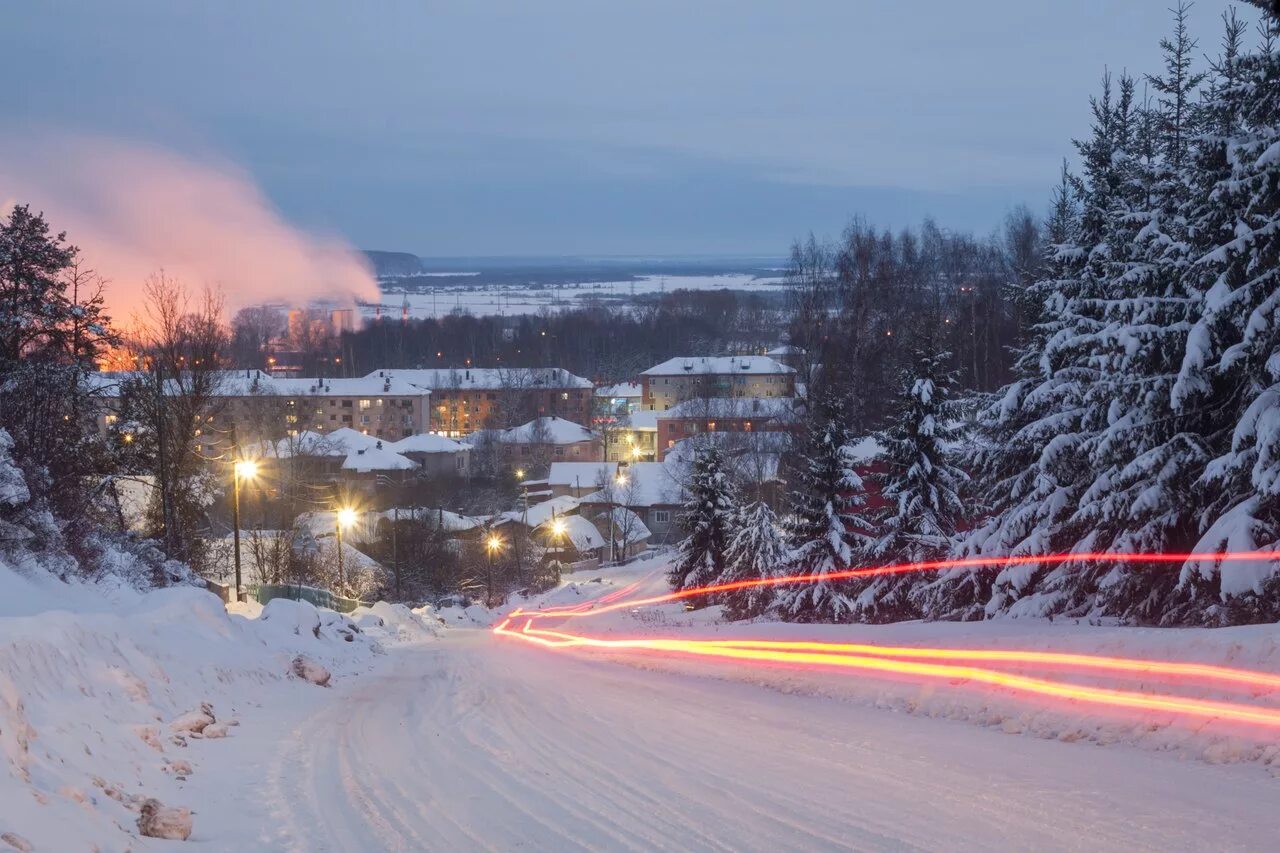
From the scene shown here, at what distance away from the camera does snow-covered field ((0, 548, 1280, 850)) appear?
275 inches

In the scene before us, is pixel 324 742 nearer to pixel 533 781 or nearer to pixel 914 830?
pixel 533 781

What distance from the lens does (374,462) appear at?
330ft

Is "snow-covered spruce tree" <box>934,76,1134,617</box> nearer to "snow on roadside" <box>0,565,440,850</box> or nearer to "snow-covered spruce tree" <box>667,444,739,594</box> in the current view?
"snow on roadside" <box>0,565,440,850</box>

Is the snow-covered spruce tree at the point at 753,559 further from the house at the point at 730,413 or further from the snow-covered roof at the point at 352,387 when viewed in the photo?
the snow-covered roof at the point at 352,387

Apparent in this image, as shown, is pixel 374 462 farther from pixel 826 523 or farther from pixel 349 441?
pixel 826 523

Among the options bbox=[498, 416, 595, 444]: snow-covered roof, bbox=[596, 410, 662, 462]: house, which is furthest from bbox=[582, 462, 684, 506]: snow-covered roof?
bbox=[596, 410, 662, 462]: house

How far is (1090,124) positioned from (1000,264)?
62.9 m

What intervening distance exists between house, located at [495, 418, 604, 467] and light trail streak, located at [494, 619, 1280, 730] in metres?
88.0

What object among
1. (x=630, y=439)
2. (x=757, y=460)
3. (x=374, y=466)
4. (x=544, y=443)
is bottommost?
(x=374, y=466)

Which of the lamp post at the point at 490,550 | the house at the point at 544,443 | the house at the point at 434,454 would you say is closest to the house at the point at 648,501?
the lamp post at the point at 490,550

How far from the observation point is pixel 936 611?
23.6 meters

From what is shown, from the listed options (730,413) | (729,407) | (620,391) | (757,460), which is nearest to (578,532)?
(730,413)

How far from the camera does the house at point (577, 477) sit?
93.7 meters

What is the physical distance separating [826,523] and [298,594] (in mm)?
17677
